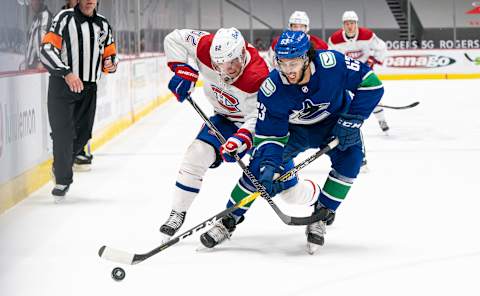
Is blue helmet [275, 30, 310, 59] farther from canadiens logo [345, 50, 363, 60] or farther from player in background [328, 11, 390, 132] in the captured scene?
canadiens logo [345, 50, 363, 60]

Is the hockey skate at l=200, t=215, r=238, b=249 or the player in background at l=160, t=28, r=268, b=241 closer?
the player in background at l=160, t=28, r=268, b=241

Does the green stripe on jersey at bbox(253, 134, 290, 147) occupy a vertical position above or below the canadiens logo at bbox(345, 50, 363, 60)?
below

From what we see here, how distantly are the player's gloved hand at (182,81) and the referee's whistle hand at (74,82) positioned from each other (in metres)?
1.19

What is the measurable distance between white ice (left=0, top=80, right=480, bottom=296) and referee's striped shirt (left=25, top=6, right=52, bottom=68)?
81 centimetres

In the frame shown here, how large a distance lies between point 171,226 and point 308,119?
0.74 m

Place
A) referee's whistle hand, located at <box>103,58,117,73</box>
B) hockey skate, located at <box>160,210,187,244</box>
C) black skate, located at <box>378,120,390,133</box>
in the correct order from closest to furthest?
hockey skate, located at <box>160,210,187,244</box>, referee's whistle hand, located at <box>103,58,117,73</box>, black skate, located at <box>378,120,390,133</box>

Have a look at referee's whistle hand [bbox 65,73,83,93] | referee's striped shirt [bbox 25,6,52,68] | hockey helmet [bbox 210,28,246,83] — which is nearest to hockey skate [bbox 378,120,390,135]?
referee's striped shirt [bbox 25,6,52,68]

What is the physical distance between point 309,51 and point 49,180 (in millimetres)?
2777

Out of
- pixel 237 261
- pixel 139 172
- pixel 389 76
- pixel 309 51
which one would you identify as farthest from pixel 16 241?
pixel 389 76

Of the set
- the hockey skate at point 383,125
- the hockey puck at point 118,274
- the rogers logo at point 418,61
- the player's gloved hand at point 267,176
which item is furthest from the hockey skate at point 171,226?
the rogers logo at point 418,61

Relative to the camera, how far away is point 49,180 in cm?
562

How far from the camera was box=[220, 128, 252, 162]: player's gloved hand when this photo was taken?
3.46 meters

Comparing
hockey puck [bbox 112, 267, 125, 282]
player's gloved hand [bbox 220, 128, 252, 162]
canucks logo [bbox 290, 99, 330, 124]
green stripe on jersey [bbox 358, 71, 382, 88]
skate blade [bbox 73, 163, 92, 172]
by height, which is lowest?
hockey puck [bbox 112, 267, 125, 282]

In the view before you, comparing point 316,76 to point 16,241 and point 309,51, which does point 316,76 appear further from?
point 16,241
